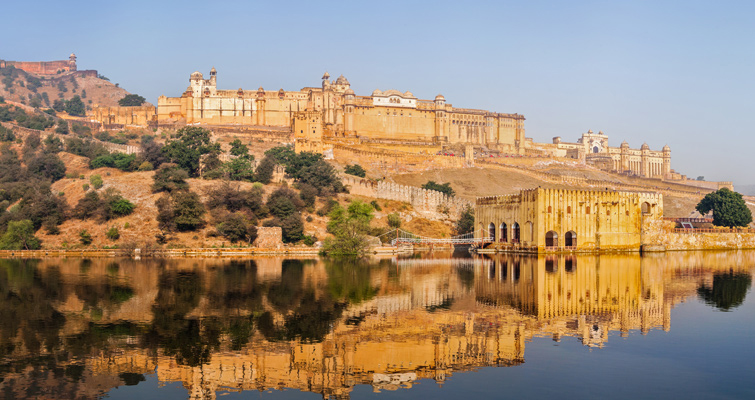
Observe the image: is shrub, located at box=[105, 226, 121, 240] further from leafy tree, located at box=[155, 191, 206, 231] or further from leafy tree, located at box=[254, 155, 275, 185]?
leafy tree, located at box=[254, 155, 275, 185]

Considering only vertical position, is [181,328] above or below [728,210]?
below

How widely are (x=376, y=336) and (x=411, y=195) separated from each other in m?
44.5

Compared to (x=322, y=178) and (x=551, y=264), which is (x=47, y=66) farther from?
(x=551, y=264)

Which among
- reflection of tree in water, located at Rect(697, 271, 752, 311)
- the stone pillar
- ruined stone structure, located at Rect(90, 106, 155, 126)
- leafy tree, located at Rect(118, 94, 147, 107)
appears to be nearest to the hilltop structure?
leafy tree, located at Rect(118, 94, 147, 107)

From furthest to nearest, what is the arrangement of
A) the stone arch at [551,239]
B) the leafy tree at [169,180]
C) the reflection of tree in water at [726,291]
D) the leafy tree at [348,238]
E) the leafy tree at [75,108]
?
the leafy tree at [75,108], the leafy tree at [169,180], the stone arch at [551,239], the leafy tree at [348,238], the reflection of tree in water at [726,291]

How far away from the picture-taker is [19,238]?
42.0 meters

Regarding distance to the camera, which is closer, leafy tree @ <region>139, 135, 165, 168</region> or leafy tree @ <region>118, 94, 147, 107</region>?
leafy tree @ <region>139, 135, 165, 168</region>

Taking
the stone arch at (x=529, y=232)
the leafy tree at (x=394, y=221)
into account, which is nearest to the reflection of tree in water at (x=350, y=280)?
the stone arch at (x=529, y=232)

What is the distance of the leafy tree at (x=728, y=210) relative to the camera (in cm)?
5994

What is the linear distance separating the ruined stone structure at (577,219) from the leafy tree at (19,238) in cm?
2946

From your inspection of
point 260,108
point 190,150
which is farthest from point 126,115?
point 190,150

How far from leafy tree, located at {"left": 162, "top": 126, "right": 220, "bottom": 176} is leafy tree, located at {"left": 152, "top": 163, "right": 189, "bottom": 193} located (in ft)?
20.3

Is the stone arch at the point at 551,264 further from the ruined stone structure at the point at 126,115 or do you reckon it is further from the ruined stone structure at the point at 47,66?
the ruined stone structure at the point at 47,66

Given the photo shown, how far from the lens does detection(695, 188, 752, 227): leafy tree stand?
59938mm
